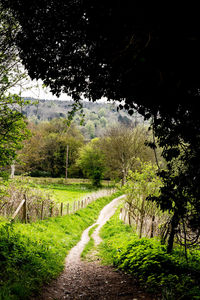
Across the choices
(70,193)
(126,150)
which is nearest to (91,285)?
(70,193)

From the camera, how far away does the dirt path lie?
483 centimetres

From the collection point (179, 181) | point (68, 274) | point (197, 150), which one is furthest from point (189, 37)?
point (68, 274)

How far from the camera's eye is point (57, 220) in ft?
45.2

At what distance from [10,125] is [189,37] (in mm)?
5395

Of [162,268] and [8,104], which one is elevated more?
[8,104]

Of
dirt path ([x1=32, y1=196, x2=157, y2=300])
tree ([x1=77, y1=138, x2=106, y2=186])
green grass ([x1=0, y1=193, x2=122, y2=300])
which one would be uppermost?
tree ([x1=77, y1=138, x2=106, y2=186])

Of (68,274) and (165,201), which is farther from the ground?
(165,201)

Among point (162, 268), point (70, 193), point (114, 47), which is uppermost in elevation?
point (114, 47)

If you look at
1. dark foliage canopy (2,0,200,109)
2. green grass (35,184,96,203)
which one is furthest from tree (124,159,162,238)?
dark foliage canopy (2,0,200,109)

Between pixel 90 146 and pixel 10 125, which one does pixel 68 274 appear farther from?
pixel 90 146

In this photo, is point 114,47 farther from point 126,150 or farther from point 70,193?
point 126,150

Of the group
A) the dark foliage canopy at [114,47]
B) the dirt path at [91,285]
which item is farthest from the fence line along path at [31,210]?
the dark foliage canopy at [114,47]

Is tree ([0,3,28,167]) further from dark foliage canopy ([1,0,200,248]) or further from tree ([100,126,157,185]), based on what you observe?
tree ([100,126,157,185])

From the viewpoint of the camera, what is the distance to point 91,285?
19.4 feet
